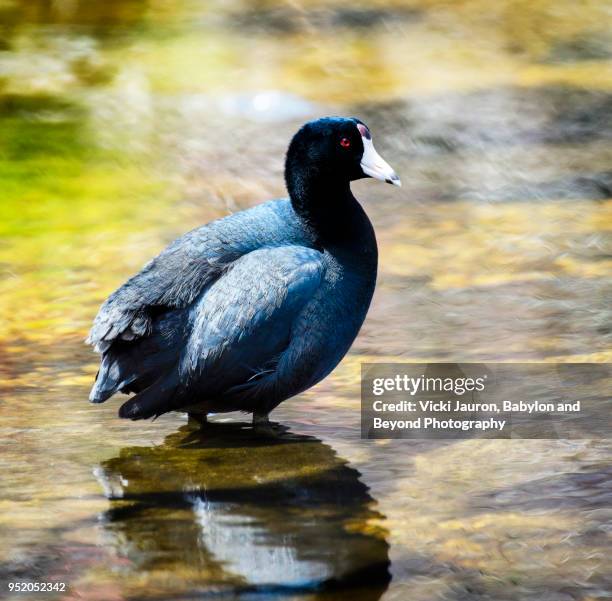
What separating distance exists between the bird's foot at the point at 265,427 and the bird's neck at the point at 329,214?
0.74 meters

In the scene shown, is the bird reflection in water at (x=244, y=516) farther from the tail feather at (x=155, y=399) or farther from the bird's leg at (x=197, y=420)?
the tail feather at (x=155, y=399)

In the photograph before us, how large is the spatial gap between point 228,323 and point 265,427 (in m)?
0.51

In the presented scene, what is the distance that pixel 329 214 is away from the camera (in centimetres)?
540

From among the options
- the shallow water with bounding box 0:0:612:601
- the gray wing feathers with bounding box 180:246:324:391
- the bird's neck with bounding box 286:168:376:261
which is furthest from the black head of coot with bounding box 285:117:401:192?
the shallow water with bounding box 0:0:612:601

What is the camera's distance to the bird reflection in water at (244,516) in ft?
13.0

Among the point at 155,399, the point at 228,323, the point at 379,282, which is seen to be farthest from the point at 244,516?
the point at 379,282

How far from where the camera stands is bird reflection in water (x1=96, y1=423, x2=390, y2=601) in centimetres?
397

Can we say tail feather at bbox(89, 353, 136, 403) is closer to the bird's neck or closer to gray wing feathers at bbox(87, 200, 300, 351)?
gray wing feathers at bbox(87, 200, 300, 351)

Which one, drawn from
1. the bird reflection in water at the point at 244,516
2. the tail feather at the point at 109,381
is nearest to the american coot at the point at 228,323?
the tail feather at the point at 109,381

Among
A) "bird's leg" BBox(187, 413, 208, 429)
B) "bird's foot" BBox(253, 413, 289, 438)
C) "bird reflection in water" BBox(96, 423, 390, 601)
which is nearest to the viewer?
"bird reflection in water" BBox(96, 423, 390, 601)

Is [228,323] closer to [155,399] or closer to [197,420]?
[155,399]

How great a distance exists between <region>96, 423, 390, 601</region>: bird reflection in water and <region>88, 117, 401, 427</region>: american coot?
210 mm

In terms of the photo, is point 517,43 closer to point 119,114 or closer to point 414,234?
point 119,114

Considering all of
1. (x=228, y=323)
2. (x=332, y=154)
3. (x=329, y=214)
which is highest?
(x=332, y=154)
